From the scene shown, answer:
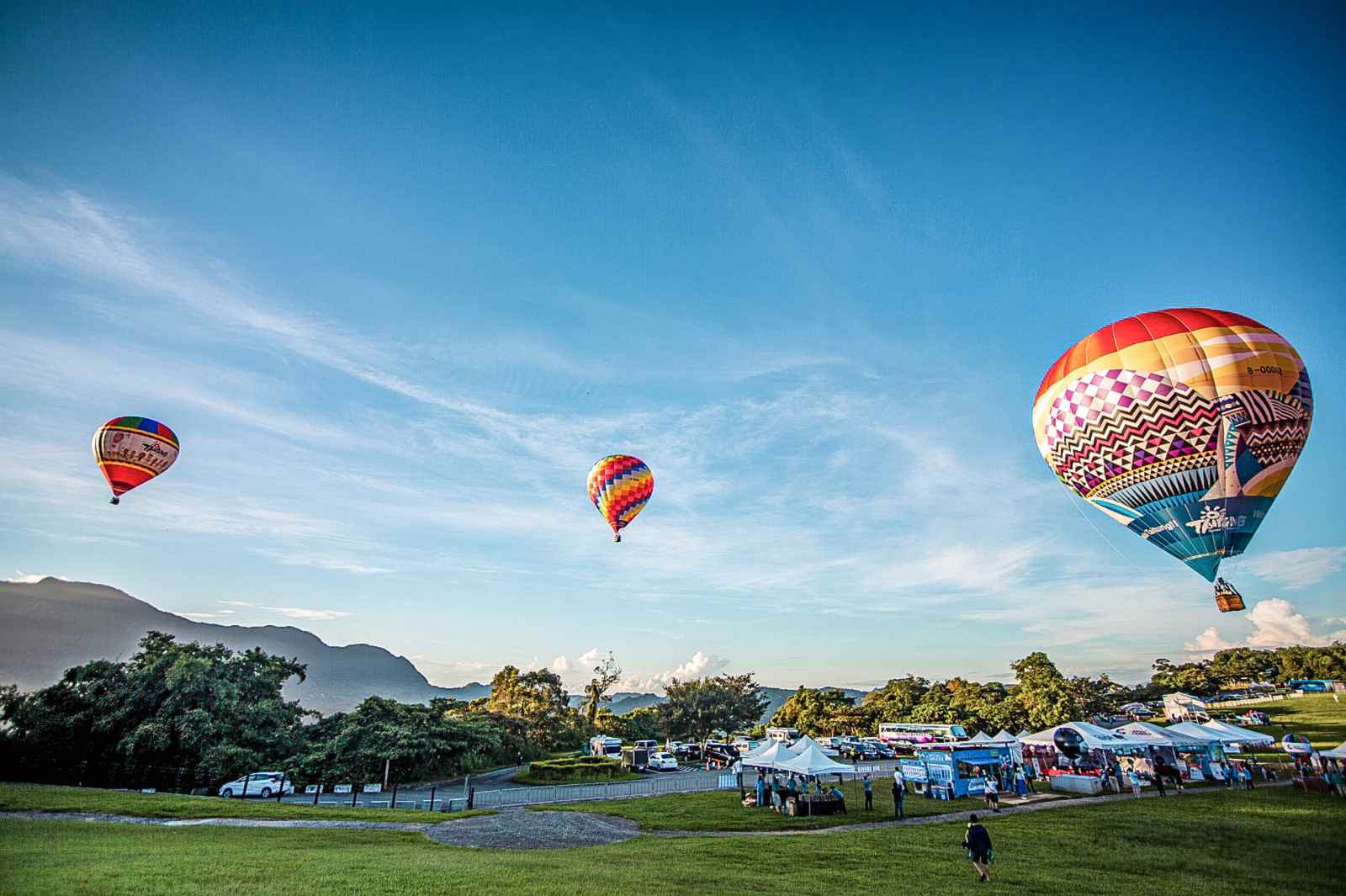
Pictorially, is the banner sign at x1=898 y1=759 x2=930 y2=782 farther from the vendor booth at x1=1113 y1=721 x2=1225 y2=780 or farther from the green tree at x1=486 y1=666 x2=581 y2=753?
the green tree at x1=486 y1=666 x2=581 y2=753

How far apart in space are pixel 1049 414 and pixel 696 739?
184 ft

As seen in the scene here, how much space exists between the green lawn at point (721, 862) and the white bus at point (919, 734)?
27.5m

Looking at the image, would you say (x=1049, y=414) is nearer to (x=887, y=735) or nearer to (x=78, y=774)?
(x=887, y=735)

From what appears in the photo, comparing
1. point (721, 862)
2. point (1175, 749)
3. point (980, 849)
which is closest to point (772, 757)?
Result: point (721, 862)

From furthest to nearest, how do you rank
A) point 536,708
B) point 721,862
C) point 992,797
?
point 536,708 < point 992,797 < point 721,862

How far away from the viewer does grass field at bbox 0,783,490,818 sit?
66.5 feet

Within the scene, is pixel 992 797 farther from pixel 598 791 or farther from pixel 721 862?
pixel 598 791

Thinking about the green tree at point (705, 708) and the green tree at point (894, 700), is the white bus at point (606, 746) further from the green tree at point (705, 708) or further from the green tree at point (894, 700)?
the green tree at point (894, 700)

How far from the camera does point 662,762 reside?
142 ft

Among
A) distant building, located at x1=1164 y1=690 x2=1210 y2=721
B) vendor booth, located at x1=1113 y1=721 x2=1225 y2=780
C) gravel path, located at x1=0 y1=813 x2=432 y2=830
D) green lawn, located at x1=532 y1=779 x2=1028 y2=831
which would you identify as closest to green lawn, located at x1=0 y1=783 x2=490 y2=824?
gravel path, located at x1=0 y1=813 x2=432 y2=830

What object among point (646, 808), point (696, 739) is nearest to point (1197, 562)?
point (646, 808)

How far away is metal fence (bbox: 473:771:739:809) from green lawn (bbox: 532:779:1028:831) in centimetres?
204

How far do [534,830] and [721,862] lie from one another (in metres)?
7.79

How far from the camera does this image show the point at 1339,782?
22312 millimetres
